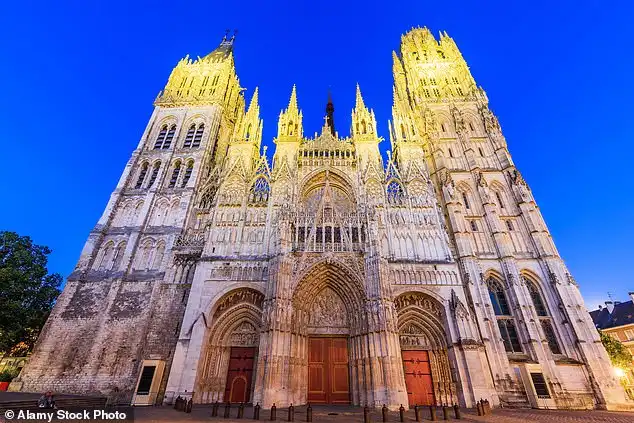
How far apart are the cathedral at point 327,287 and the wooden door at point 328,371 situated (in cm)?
8

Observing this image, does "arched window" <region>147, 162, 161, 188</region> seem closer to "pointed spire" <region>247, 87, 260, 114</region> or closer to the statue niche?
"pointed spire" <region>247, 87, 260, 114</region>

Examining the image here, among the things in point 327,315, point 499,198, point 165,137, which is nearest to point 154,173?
point 165,137

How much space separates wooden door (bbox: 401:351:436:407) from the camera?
17.6 meters

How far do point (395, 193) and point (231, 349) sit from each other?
54.5 ft

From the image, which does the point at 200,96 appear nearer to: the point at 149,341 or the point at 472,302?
the point at 149,341

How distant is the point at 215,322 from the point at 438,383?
46.9 ft

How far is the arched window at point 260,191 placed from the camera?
23558mm

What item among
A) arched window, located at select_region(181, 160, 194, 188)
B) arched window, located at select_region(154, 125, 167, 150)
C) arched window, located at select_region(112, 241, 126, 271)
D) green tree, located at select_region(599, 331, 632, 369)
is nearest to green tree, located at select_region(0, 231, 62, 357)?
arched window, located at select_region(112, 241, 126, 271)

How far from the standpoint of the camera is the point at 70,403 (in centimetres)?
1384

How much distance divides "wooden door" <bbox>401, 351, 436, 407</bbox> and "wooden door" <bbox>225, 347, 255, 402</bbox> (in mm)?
9702

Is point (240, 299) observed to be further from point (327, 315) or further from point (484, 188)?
point (484, 188)

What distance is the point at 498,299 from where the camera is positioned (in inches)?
822

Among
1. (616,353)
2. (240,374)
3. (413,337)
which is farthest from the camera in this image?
(616,353)

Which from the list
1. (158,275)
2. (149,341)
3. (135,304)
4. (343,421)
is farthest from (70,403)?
(343,421)
